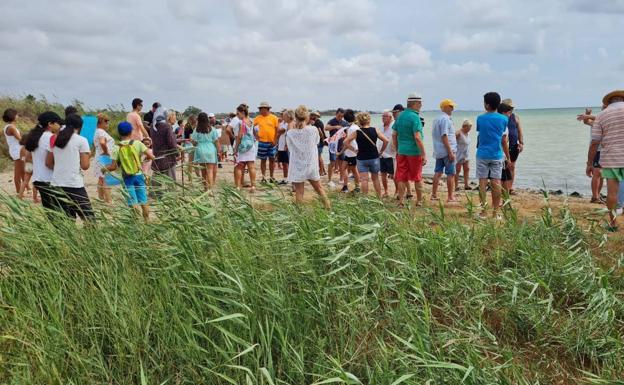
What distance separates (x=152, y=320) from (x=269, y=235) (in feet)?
3.56

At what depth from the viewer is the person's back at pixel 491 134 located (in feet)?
23.2

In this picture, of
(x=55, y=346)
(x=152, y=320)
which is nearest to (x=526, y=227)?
(x=152, y=320)

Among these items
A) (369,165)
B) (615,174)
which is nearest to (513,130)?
(369,165)

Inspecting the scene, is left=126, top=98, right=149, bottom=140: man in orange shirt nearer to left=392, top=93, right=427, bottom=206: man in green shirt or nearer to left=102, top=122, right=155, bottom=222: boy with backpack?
left=102, top=122, right=155, bottom=222: boy with backpack

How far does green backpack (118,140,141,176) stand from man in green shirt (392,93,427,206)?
3858mm

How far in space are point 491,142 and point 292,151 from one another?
2.89 meters

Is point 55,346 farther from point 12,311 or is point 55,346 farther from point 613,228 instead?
point 613,228

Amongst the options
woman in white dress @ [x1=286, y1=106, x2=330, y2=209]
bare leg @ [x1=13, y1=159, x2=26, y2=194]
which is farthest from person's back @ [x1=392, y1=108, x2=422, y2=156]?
bare leg @ [x1=13, y1=159, x2=26, y2=194]

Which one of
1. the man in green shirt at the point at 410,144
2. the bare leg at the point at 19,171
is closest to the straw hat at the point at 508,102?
the man in green shirt at the point at 410,144

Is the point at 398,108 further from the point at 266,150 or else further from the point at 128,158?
the point at 128,158

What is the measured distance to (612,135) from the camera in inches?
244

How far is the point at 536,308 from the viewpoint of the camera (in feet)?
12.4

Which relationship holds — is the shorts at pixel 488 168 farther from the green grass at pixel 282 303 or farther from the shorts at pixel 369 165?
the green grass at pixel 282 303

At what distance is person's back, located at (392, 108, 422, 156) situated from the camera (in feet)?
25.2
